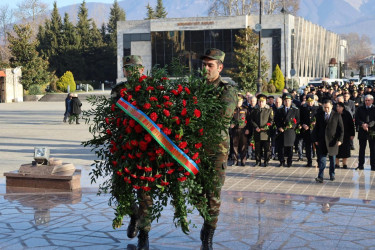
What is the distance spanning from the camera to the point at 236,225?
727 centimetres

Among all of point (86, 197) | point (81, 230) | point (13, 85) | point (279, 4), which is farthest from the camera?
point (279, 4)

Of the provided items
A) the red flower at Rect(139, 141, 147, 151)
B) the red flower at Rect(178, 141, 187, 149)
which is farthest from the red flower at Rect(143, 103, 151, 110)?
the red flower at Rect(178, 141, 187, 149)

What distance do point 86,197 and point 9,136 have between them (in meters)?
12.3

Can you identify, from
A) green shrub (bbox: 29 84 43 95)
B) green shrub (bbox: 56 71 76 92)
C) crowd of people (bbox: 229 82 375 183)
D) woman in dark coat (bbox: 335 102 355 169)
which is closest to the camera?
woman in dark coat (bbox: 335 102 355 169)

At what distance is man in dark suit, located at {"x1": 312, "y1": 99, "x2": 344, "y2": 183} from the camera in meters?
11.2

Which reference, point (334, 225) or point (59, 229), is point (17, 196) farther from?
point (334, 225)

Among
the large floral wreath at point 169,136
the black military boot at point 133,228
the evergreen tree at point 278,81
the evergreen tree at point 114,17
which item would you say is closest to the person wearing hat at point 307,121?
the black military boot at point 133,228

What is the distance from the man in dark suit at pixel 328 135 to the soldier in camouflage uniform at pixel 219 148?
5640 millimetres

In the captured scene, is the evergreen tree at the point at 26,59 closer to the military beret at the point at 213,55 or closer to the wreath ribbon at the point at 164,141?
the military beret at the point at 213,55

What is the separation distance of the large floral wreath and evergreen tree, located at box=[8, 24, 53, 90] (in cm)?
5338

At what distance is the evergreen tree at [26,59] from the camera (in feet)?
186

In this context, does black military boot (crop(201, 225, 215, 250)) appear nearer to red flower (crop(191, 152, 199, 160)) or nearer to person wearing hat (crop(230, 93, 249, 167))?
red flower (crop(191, 152, 199, 160))

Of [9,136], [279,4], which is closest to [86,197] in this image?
[9,136]

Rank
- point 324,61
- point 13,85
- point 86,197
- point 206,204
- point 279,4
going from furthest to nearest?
point 324,61, point 279,4, point 13,85, point 86,197, point 206,204
